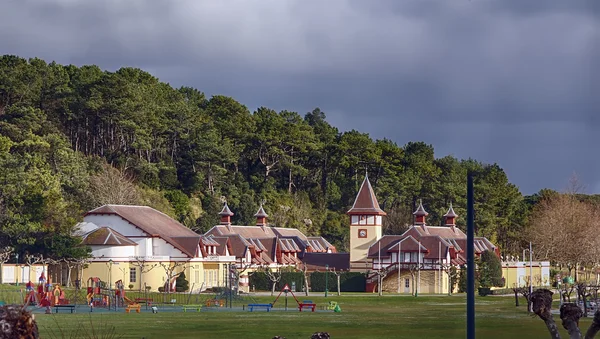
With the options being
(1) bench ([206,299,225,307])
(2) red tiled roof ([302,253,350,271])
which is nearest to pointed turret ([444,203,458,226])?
(2) red tiled roof ([302,253,350,271])

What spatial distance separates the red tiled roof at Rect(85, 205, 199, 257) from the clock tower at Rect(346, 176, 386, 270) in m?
16.2

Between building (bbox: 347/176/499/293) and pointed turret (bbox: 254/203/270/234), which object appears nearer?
building (bbox: 347/176/499/293)

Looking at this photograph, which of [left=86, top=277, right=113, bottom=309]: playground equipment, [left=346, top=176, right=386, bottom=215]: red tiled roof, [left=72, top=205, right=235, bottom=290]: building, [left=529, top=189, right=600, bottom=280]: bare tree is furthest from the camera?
[left=529, top=189, right=600, bottom=280]: bare tree

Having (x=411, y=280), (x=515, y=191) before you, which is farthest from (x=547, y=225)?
(x=411, y=280)

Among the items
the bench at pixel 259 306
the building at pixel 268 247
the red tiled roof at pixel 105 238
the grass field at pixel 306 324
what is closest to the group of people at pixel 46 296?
the grass field at pixel 306 324

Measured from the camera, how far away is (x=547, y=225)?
110375 mm

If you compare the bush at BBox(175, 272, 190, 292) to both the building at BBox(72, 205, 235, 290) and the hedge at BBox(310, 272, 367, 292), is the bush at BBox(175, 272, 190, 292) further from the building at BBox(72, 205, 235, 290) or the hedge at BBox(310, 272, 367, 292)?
the hedge at BBox(310, 272, 367, 292)

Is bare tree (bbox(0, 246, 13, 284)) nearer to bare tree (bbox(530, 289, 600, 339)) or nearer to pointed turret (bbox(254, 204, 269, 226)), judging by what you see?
pointed turret (bbox(254, 204, 269, 226))

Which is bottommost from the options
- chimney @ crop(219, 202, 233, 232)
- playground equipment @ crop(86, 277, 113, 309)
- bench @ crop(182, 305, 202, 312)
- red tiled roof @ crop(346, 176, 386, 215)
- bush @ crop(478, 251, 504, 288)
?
bench @ crop(182, 305, 202, 312)

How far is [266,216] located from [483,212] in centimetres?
2555

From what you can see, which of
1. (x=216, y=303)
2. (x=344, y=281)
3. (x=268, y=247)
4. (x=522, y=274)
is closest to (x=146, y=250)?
(x=344, y=281)

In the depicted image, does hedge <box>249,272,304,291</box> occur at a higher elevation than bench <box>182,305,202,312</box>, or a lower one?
higher

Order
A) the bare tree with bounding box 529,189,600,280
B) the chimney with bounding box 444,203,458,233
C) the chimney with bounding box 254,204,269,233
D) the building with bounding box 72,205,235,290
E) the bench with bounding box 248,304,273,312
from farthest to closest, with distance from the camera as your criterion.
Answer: the chimney with bounding box 444,203,458,233 → the chimney with bounding box 254,204,269,233 → the bare tree with bounding box 529,189,600,280 → the building with bounding box 72,205,235,290 → the bench with bounding box 248,304,273,312

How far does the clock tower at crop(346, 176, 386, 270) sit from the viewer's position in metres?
98.9
